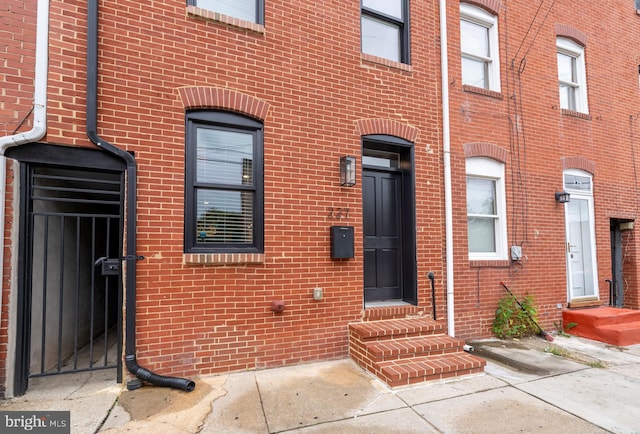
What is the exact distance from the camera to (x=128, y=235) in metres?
3.45

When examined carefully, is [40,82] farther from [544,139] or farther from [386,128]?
[544,139]

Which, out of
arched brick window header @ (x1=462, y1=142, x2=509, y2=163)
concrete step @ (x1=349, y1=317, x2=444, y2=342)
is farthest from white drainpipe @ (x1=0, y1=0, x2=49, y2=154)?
arched brick window header @ (x1=462, y1=142, x2=509, y2=163)

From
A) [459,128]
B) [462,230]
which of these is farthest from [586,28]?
[462,230]

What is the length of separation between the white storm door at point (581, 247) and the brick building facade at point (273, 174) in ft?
0.40

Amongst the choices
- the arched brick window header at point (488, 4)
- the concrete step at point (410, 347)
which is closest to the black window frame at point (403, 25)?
the arched brick window header at point (488, 4)

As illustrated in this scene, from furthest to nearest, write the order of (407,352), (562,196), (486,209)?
(562,196) < (486,209) < (407,352)

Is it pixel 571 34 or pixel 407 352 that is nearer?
pixel 407 352

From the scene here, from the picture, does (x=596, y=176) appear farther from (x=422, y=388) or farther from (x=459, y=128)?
(x=422, y=388)

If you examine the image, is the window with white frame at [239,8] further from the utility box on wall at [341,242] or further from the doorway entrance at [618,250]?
the doorway entrance at [618,250]

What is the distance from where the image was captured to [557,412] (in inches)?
119

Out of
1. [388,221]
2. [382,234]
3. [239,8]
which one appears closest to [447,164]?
[388,221]

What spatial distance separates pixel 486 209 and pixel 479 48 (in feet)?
9.56

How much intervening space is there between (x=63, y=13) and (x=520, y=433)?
573 centimetres

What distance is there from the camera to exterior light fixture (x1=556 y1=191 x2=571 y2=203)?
6.17 metres
